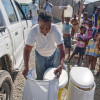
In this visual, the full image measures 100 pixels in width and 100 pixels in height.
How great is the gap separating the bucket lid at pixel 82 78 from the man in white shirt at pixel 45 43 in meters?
0.30

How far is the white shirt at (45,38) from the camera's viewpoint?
177 cm

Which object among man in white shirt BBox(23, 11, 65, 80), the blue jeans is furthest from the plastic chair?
the blue jeans

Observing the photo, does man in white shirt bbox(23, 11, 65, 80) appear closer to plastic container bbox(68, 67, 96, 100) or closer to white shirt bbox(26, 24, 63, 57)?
white shirt bbox(26, 24, 63, 57)

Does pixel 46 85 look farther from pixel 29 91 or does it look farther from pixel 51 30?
pixel 51 30

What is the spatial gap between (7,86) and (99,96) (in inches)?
73.8

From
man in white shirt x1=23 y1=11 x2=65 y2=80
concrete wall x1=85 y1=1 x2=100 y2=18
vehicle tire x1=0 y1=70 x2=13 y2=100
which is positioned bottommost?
vehicle tire x1=0 y1=70 x2=13 y2=100

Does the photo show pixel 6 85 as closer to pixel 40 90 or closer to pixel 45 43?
pixel 40 90

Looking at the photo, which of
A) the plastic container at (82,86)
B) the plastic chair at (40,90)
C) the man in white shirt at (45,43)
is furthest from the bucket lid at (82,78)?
the plastic chair at (40,90)

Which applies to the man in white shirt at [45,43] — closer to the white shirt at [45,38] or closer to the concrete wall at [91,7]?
the white shirt at [45,38]

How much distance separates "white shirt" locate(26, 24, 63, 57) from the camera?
177cm

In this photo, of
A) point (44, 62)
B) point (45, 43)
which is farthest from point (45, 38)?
point (44, 62)

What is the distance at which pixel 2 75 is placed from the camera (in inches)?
66.0

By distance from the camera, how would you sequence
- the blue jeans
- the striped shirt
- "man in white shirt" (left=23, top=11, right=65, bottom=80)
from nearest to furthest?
"man in white shirt" (left=23, top=11, right=65, bottom=80)
the blue jeans
the striped shirt

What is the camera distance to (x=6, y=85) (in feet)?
6.15
